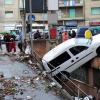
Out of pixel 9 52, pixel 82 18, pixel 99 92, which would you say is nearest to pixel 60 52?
pixel 99 92

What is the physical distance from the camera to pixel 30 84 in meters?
18.0

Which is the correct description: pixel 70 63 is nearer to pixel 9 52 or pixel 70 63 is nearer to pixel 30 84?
pixel 30 84

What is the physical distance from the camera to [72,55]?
24.8 meters

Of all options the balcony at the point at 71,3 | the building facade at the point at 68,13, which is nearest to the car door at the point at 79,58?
the building facade at the point at 68,13

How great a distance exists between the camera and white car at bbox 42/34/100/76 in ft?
79.7

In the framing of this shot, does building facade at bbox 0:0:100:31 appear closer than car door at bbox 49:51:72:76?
No

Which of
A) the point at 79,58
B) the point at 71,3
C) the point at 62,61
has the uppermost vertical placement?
the point at 71,3

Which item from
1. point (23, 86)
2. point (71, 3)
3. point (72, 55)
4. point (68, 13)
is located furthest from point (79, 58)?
point (68, 13)

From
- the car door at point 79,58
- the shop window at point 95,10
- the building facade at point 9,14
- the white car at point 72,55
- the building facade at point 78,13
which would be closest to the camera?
the white car at point 72,55

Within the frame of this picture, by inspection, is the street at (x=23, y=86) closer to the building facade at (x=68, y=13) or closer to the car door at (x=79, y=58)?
the car door at (x=79, y=58)

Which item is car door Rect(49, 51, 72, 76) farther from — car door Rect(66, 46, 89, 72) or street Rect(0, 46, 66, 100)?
street Rect(0, 46, 66, 100)

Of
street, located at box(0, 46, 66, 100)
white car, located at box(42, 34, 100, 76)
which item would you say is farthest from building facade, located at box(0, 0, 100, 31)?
street, located at box(0, 46, 66, 100)

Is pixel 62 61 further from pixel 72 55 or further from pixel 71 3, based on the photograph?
pixel 71 3

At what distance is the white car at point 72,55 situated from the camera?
79.7ft
